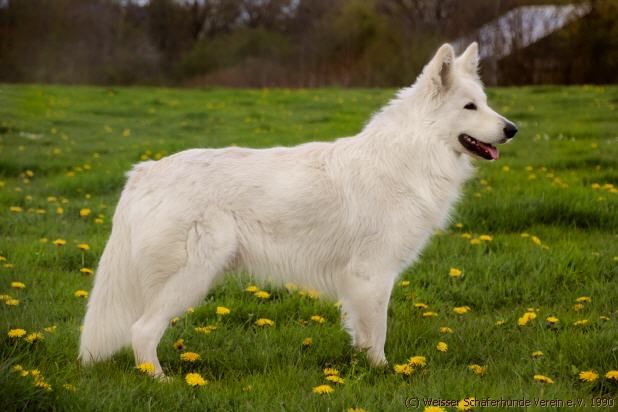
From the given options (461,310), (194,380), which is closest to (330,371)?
(194,380)

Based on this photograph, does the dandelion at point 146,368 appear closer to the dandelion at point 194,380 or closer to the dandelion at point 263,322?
the dandelion at point 194,380

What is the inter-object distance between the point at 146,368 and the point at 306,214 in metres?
1.19

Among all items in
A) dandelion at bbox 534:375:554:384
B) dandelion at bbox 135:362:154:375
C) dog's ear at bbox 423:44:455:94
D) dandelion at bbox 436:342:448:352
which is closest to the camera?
dandelion at bbox 534:375:554:384

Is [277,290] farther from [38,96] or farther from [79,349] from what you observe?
[38,96]

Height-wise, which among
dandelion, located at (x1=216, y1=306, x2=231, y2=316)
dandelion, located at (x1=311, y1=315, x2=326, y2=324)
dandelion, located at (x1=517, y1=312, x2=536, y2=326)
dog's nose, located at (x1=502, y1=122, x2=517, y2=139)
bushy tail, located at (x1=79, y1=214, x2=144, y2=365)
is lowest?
dandelion, located at (x1=311, y1=315, x2=326, y2=324)

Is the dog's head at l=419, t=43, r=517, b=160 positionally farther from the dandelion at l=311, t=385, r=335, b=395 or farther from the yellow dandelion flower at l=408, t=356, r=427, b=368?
the dandelion at l=311, t=385, r=335, b=395

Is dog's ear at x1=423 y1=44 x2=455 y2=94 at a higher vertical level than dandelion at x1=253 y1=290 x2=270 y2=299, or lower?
higher

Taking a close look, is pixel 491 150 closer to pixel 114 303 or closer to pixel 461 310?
pixel 461 310

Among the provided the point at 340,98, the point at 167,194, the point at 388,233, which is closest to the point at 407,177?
the point at 388,233

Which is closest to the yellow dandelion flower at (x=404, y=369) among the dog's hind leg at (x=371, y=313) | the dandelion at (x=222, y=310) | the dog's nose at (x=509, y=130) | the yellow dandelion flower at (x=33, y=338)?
the dog's hind leg at (x=371, y=313)

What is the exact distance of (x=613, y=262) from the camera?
4.96 m

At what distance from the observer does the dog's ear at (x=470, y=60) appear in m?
3.93

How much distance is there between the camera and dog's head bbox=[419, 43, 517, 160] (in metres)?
3.68

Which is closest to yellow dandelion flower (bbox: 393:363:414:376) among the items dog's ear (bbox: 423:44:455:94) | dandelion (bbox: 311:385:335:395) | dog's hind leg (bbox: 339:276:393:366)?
dog's hind leg (bbox: 339:276:393:366)
